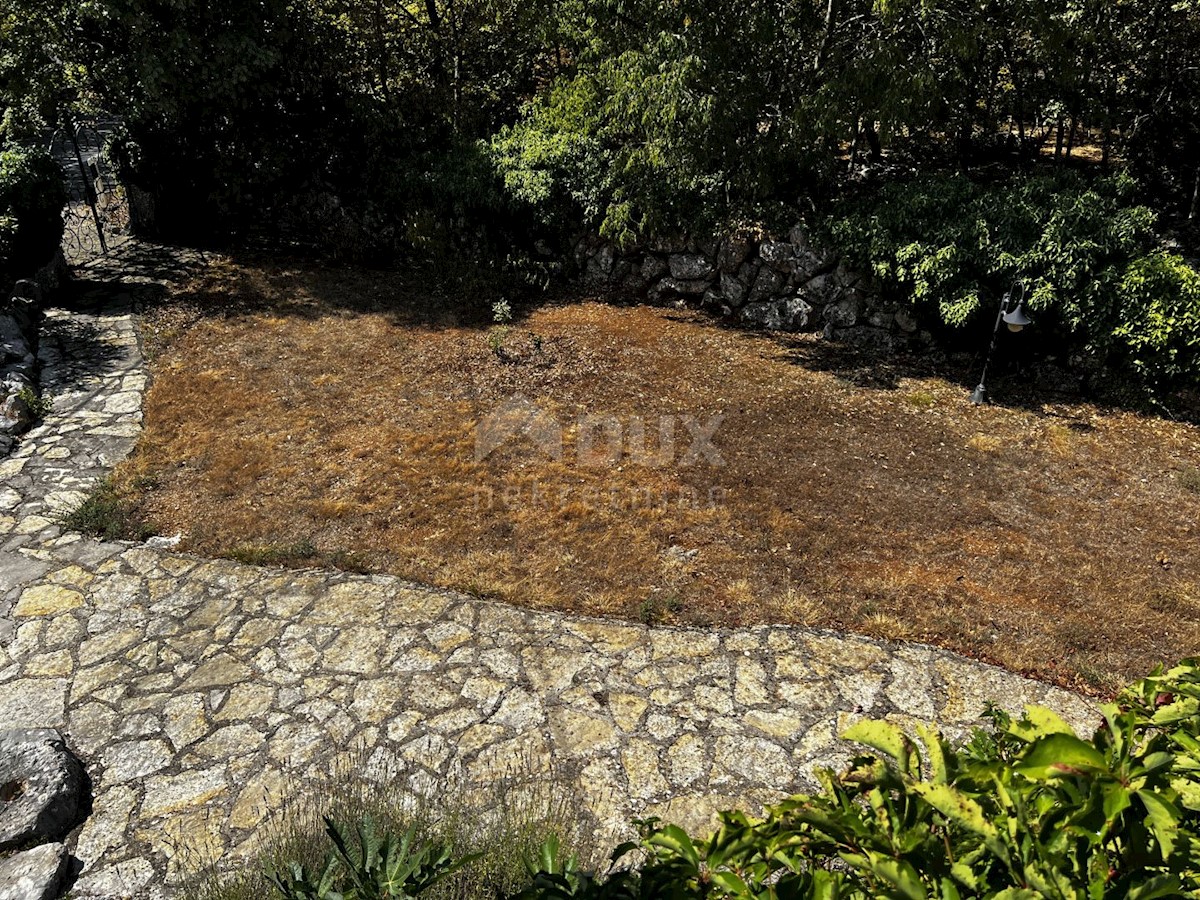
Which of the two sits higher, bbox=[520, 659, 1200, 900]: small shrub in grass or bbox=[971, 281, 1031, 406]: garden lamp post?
bbox=[520, 659, 1200, 900]: small shrub in grass

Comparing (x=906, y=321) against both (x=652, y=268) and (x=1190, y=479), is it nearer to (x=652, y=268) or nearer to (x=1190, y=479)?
(x=1190, y=479)

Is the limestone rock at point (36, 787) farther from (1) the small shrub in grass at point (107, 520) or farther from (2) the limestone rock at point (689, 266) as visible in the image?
(2) the limestone rock at point (689, 266)

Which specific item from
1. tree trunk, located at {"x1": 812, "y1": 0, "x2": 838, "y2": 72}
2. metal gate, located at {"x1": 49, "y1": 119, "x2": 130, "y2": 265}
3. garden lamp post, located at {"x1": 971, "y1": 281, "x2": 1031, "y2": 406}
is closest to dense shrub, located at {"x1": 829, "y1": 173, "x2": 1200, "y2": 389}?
garden lamp post, located at {"x1": 971, "y1": 281, "x2": 1031, "y2": 406}

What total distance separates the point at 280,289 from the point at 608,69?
5.44 meters

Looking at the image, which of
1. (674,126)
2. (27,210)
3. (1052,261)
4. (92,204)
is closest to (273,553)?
(674,126)

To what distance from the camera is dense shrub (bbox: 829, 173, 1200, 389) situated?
24.6ft

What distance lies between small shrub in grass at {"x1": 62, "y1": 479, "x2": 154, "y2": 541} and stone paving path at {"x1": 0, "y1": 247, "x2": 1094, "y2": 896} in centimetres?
17

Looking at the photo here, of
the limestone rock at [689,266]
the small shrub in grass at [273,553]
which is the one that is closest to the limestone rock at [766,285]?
the limestone rock at [689,266]

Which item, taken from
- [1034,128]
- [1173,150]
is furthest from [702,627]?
[1034,128]

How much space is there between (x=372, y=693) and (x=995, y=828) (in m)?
3.96

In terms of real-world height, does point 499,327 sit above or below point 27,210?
below

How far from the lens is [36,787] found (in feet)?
12.4

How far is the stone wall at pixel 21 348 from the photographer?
23.9ft

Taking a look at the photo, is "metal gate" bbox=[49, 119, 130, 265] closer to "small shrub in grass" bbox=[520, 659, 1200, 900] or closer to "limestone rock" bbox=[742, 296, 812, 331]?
"limestone rock" bbox=[742, 296, 812, 331]
